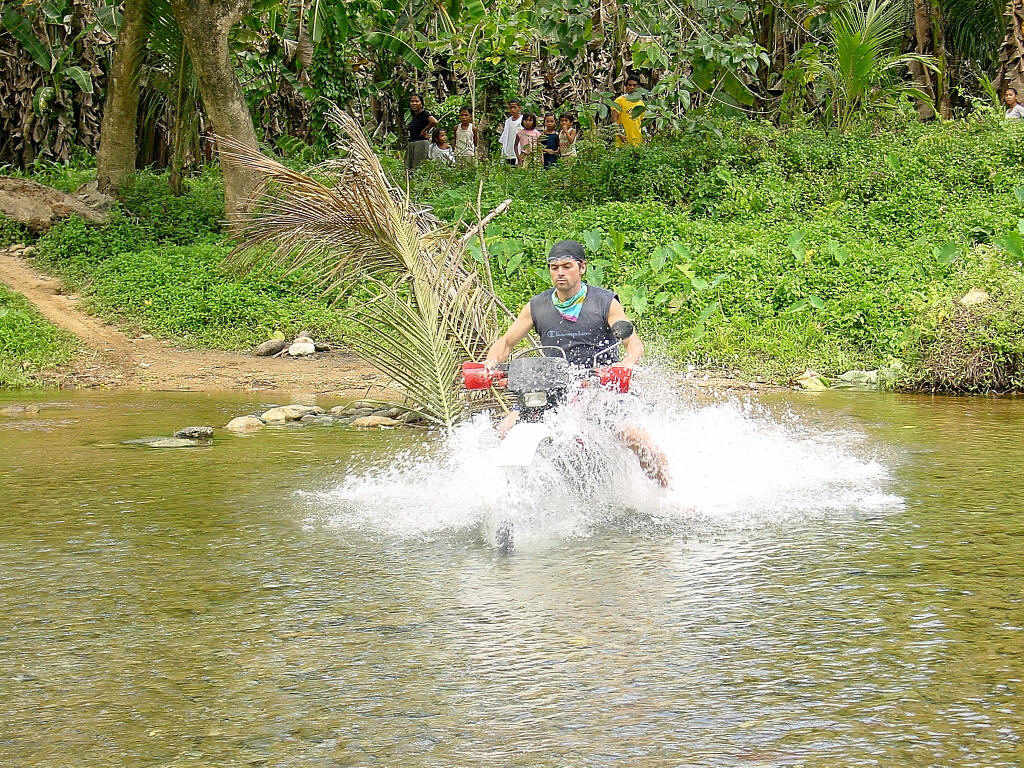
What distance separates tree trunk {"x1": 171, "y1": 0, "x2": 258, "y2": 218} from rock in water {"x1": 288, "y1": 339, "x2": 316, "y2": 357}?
219 centimetres

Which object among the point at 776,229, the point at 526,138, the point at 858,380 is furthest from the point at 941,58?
the point at 858,380

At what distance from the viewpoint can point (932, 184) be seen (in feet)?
55.8

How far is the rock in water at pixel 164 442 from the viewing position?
31.0 ft

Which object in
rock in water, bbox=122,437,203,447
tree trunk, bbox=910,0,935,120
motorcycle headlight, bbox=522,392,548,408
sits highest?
tree trunk, bbox=910,0,935,120

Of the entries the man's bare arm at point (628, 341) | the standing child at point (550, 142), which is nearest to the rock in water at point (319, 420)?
the man's bare arm at point (628, 341)

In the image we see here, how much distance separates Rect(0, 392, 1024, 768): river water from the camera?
12.4 feet

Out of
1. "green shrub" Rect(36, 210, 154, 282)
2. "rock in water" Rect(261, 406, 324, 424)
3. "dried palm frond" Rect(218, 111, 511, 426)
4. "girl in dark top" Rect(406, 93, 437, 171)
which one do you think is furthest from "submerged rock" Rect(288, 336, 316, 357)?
"girl in dark top" Rect(406, 93, 437, 171)

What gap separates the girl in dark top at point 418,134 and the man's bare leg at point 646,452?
16.7 m

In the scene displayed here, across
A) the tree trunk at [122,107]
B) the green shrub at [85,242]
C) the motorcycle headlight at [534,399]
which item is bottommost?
the motorcycle headlight at [534,399]

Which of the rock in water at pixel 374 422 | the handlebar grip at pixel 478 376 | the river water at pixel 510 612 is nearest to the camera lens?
the river water at pixel 510 612

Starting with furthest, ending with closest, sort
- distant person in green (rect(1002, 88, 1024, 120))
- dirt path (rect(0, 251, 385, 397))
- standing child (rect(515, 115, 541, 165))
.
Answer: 1. standing child (rect(515, 115, 541, 165))
2. distant person in green (rect(1002, 88, 1024, 120))
3. dirt path (rect(0, 251, 385, 397))

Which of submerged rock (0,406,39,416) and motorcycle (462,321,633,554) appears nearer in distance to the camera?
motorcycle (462,321,633,554)

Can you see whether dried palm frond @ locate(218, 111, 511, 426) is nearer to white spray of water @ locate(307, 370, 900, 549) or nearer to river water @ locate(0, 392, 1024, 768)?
white spray of water @ locate(307, 370, 900, 549)

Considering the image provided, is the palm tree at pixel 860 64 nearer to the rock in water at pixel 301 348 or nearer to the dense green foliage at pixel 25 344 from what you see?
the rock in water at pixel 301 348
